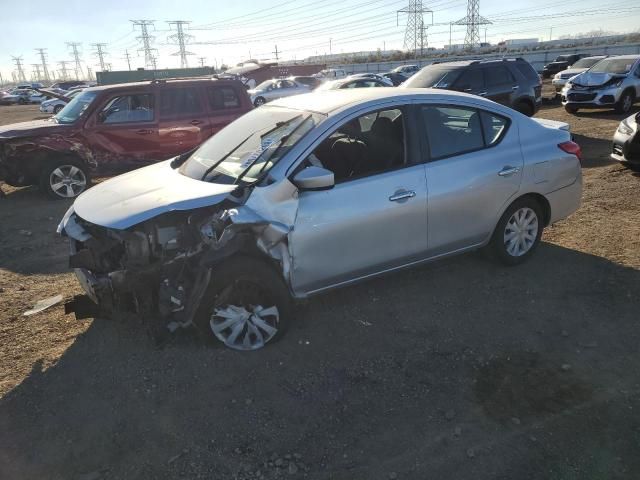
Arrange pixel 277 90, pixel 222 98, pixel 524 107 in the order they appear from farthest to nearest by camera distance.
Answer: pixel 277 90
pixel 524 107
pixel 222 98

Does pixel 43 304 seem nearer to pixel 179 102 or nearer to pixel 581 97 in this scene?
pixel 179 102

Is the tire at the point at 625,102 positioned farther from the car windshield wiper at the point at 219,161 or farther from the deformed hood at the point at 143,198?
the deformed hood at the point at 143,198

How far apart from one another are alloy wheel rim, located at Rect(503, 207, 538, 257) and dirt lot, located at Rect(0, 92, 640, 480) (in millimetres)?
211

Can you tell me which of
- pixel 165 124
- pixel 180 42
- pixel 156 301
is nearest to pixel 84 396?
pixel 156 301

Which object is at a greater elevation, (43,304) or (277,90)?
(277,90)

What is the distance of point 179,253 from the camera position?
3.41 m

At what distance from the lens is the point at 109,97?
8352mm

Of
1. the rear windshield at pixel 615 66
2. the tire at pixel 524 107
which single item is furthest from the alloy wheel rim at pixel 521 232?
the rear windshield at pixel 615 66

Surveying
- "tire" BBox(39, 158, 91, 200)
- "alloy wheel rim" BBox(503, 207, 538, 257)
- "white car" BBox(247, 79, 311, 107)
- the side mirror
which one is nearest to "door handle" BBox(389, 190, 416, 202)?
the side mirror

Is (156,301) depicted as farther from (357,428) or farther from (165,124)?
(165,124)

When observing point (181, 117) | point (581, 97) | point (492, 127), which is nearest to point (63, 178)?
point (181, 117)

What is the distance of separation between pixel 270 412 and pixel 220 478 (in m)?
0.53

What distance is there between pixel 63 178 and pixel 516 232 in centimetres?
707

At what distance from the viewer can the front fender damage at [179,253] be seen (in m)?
3.28
